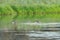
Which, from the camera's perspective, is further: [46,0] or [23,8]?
[46,0]

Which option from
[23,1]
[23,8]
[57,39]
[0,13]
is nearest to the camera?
[57,39]

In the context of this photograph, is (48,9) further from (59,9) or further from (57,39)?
(57,39)

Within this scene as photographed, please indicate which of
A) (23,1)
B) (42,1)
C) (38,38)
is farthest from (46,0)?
(38,38)

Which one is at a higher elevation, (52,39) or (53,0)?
(52,39)

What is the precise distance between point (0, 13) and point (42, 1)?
46.8ft

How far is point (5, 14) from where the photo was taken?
42406 millimetres

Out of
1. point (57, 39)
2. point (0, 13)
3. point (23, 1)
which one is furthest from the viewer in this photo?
point (23, 1)

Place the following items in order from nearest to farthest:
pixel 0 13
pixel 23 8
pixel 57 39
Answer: pixel 57 39, pixel 0 13, pixel 23 8

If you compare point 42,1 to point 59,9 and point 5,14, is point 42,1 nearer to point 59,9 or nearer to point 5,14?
point 59,9

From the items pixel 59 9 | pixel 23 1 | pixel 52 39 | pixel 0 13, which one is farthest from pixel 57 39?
pixel 23 1

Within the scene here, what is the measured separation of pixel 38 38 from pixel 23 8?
1167 inches

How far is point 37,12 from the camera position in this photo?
44.5 metres

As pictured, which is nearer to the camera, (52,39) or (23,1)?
(52,39)

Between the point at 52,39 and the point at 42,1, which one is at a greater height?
the point at 52,39
